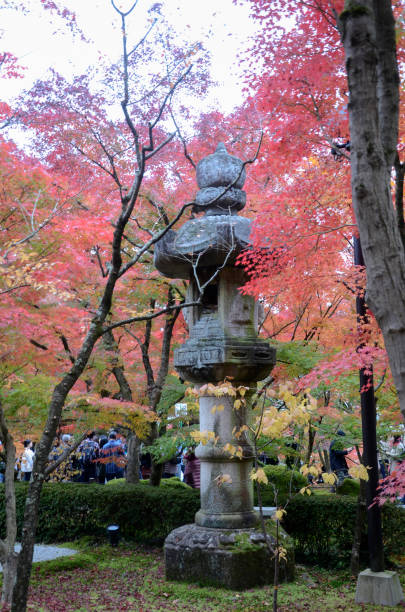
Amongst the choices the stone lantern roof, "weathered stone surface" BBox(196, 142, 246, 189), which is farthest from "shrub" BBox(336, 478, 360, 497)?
"weathered stone surface" BBox(196, 142, 246, 189)

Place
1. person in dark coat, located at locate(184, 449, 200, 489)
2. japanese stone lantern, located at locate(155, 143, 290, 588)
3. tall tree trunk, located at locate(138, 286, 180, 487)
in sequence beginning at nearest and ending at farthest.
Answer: japanese stone lantern, located at locate(155, 143, 290, 588)
tall tree trunk, located at locate(138, 286, 180, 487)
person in dark coat, located at locate(184, 449, 200, 489)

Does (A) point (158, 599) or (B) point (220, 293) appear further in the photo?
(B) point (220, 293)

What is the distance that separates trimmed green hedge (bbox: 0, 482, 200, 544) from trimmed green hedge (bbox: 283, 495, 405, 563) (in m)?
1.90

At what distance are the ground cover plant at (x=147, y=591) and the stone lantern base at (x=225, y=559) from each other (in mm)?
137

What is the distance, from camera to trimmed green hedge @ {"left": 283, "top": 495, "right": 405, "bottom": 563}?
28.2 feet

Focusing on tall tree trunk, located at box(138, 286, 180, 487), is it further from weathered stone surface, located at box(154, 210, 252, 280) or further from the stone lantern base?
the stone lantern base

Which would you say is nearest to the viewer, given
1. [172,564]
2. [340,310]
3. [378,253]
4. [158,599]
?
[378,253]

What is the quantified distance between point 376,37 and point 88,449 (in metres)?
14.7

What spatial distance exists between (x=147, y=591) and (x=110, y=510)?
11.9 feet

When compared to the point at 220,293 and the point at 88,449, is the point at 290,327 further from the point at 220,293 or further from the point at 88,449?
the point at 88,449

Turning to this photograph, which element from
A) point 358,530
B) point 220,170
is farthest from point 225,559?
point 220,170

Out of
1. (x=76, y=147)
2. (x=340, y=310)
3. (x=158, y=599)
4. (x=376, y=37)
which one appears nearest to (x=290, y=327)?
(x=340, y=310)

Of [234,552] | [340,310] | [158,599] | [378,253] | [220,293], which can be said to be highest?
[340,310]

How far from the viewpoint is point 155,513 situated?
409 inches
